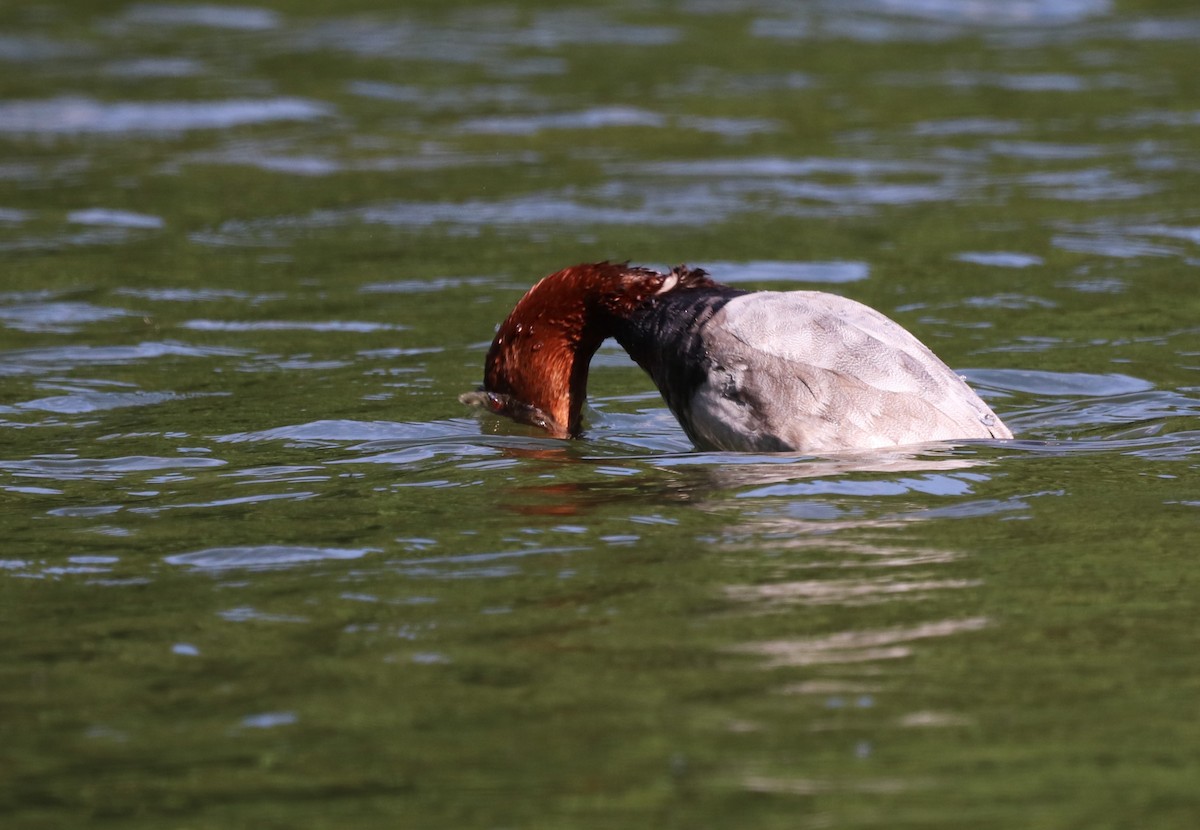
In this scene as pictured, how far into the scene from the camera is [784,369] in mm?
6695

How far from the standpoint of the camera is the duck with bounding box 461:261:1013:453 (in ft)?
21.8

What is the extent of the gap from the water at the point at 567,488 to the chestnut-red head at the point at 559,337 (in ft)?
0.67

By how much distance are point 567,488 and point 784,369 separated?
93 centimetres

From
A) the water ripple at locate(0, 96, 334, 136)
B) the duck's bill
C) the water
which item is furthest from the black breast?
the water ripple at locate(0, 96, 334, 136)

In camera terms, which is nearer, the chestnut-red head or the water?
the water

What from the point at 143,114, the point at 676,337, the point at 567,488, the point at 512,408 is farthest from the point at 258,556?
the point at 143,114

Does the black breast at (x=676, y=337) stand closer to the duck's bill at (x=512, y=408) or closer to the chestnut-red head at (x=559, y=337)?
the chestnut-red head at (x=559, y=337)

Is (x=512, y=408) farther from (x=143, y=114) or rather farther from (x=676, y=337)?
(x=143, y=114)

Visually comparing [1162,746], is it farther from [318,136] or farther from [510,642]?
[318,136]

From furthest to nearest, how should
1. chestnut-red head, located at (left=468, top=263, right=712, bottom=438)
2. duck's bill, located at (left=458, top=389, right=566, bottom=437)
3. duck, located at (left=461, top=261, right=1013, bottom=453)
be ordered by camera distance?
duck's bill, located at (left=458, top=389, right=566, bottom=437), chestnut-red head, located at (left=468, top=263, right=712, bottom=438), duck, located at (left=461, top=261, right=1013, bottom=453)

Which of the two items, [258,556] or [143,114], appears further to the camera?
[143,114]

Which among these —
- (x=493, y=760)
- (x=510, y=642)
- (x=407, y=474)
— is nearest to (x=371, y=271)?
(x=407, y=474)

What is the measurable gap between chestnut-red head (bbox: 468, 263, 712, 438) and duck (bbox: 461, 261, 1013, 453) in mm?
13

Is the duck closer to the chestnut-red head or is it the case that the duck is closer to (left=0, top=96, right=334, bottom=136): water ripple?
the chestnut-red head
